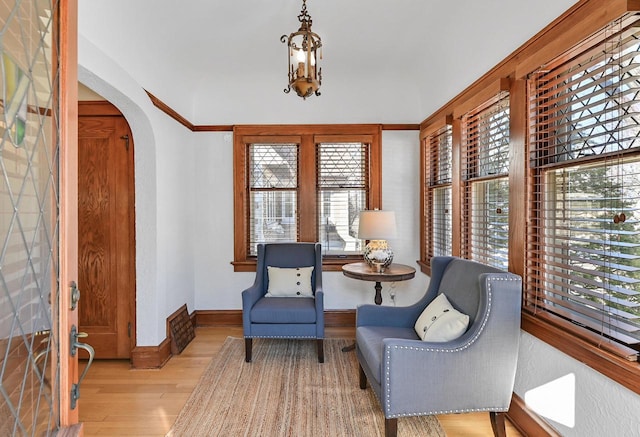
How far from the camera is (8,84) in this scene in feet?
2.83

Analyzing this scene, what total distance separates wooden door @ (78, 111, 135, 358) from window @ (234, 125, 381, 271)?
1.23 m

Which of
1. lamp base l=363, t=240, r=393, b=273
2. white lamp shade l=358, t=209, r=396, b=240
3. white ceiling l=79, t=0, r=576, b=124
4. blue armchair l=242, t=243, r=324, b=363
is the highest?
white ceiling l=79, t=0, r=576, b=124

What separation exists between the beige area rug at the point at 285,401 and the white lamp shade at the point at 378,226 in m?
1.13

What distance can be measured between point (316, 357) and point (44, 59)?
115 inches

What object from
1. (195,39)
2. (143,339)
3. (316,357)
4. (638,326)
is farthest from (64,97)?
(316,357)

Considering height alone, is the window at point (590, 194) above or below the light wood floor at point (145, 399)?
above

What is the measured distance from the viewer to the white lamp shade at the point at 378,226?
3363 millimetres

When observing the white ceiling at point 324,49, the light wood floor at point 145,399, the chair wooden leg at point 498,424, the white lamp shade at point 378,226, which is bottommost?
the light wood floor at point 145,399

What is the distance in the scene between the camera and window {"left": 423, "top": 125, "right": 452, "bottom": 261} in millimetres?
3457

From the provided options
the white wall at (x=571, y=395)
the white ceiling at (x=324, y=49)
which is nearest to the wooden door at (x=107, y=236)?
the white ceiling at (x=324, y=49)

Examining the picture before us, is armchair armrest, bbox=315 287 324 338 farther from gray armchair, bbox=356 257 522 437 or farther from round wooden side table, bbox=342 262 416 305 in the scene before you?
gray armchair, bbox=356 257 522 437

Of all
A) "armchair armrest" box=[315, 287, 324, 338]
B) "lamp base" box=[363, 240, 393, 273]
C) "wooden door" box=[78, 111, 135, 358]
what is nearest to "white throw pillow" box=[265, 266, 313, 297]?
"armchair armrest" box=[315, 287, 324, 338]

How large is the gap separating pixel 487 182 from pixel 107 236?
3.21 metres

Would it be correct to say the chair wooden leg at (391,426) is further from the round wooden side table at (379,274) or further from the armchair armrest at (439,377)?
the round wooden side table at (379,274)
